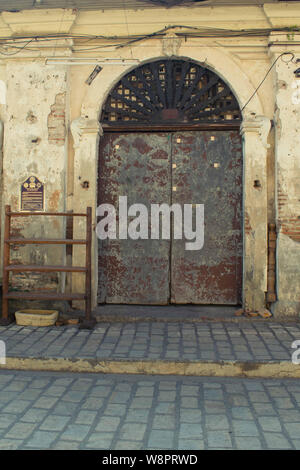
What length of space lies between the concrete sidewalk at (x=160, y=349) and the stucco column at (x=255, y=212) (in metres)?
0.55

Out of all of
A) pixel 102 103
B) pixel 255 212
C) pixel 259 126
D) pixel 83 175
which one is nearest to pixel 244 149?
pixel 259 126

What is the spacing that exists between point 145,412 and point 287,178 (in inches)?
149

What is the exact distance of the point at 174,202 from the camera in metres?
5.61

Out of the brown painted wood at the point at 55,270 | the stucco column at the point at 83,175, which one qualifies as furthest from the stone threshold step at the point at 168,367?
the stucco column at the point at 83,175

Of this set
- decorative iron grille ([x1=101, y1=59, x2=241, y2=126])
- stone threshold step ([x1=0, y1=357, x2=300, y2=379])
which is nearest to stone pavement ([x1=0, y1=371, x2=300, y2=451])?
stone threshold step ([x1=0, y1=357, x2=300, y2=379])

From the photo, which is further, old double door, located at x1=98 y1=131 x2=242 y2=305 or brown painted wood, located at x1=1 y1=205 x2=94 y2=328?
old double door, located at x1=98 y1=131 x2=242 y2=305

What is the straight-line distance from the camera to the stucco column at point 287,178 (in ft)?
16.8

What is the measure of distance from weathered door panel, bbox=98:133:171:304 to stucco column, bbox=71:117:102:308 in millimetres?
268

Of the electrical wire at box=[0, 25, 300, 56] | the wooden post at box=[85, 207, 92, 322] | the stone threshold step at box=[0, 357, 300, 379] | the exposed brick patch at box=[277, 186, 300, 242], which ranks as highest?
the electrical wire at box=[0, 25, 300, 56]

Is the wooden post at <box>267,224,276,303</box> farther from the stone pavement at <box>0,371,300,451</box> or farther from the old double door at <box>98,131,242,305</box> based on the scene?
the stone pavement at <box>0,371,300,451</box>

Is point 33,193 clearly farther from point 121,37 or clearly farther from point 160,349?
point 160,349

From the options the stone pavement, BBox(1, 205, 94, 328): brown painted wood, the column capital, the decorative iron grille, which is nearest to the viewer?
the stone pavement

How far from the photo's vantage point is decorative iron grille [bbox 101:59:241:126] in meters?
5.48

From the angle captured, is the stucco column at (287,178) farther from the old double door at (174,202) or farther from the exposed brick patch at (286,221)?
the old double door at (174,202)
